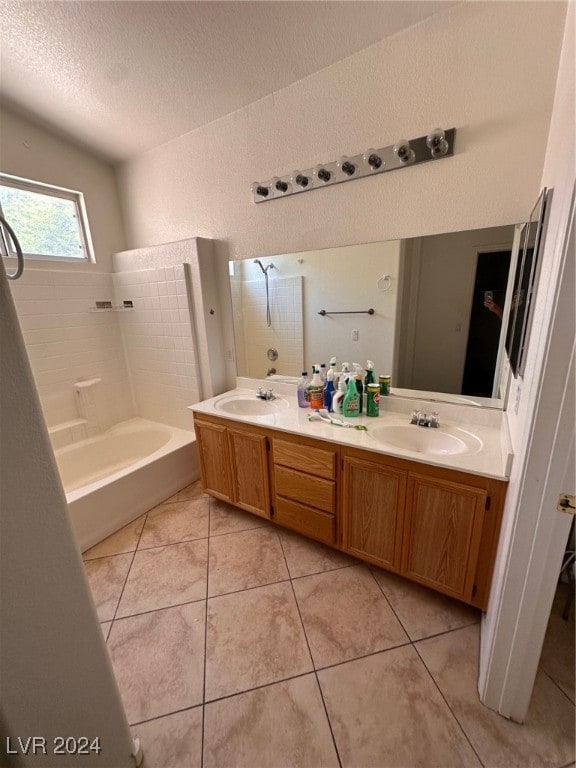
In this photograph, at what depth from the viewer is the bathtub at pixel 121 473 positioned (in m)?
1.89

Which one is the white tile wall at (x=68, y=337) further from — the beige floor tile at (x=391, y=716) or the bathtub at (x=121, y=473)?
the beige floor tile at (x=391, y=716)

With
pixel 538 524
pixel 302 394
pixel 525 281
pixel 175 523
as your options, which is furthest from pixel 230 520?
pixel 525 281

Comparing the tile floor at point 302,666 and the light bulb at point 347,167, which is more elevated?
the light bulb at point 347,167

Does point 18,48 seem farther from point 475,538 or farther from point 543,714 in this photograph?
point 543,714

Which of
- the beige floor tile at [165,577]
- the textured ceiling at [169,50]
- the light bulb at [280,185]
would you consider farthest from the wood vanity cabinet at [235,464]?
the textured ceiling at [169,50]

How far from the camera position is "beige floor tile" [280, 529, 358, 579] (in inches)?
65.5

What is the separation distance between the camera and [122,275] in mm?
2588

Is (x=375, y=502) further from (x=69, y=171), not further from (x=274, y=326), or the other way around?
(x=69, y=171)

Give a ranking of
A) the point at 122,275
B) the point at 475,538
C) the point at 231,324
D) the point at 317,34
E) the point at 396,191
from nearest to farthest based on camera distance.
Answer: the point at 475,538 → the point at 317,34 → the point at 396,191 → the point at 231,324 → the point at 122,275

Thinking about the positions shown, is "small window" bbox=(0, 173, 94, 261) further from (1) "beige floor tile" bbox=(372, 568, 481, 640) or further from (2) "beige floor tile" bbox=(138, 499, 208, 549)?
(1) "beige floor tile" bbox=(372, 568, 481, 640)

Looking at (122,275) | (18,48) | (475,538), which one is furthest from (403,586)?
(18,48)

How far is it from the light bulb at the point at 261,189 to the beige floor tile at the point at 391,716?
8.07 ft

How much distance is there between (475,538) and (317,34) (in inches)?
92.3

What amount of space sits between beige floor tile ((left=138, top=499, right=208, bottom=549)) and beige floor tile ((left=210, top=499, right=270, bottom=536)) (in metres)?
0.06
